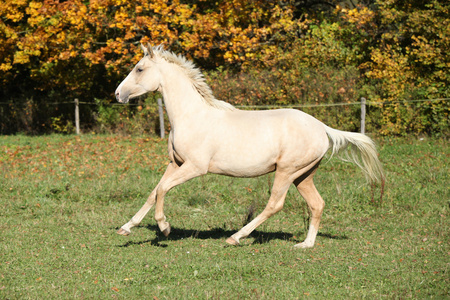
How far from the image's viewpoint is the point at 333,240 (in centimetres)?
751

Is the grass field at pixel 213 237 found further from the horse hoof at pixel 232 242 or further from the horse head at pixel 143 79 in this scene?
the horse head at pixel 143 79

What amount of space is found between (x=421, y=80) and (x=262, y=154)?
11594 millimetres

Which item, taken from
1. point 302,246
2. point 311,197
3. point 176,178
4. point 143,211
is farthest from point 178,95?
point 302,246

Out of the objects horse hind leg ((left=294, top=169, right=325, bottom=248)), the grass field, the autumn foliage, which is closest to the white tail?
horse hind leg ((left=294, top=169, right=325, bottom=248))

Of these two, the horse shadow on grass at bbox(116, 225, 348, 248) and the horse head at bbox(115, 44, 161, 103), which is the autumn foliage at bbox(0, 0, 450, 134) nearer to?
the horse shadow on grass at bbox(116, 225, 348, 248)

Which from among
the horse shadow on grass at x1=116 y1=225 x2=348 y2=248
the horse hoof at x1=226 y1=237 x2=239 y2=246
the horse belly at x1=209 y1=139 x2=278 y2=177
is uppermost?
the horse belly at x1=209 y1=139 x2=278 y2=177

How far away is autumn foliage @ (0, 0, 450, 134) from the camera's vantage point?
1673 centimetres

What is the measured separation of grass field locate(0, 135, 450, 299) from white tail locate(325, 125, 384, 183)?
952mm

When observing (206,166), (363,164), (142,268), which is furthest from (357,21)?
(142,268)

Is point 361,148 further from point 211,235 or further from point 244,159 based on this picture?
point 211,235

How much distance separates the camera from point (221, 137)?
22.4 feet

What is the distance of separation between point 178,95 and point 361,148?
2.56 metres

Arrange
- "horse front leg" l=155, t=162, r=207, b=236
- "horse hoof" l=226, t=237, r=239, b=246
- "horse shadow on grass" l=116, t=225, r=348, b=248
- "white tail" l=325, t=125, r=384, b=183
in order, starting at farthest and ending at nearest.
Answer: "horse shadow on grass" l=116, t=225, r=348, b=248, "white tail" l=325, t=125, r=384, b=183, "horse hoof" l=226, t=237, r=239, b=246, "horse front leg" l=155, t=162, r=207, b=236

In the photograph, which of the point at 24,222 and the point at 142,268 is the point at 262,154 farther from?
the point at 24,222
